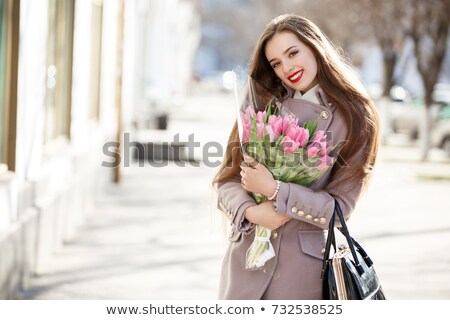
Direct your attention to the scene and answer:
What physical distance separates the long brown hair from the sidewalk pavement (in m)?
0.29

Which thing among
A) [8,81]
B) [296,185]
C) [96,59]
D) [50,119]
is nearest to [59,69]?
[50,119]

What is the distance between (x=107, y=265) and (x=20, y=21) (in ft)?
8.27

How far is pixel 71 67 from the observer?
10.9 meters

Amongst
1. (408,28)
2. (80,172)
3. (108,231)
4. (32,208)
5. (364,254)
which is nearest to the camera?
(364,254)

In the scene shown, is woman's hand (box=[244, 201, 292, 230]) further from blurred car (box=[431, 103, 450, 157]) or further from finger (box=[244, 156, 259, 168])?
blurred car (box=[431, 103, 450, 157])

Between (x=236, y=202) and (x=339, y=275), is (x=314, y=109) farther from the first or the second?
(x=339, y=275)

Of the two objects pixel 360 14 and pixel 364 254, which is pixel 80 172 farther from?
pixel 360 14

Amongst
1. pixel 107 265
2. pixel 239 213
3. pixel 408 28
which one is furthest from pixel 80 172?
pixel 408 28

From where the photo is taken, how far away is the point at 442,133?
23.6 metres

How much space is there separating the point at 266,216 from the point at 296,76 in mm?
587

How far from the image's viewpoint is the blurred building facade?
712 centimetres

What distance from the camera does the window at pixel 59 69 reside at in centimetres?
958

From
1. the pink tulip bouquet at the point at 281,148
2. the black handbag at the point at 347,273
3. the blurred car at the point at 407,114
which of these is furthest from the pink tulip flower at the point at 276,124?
the blurred car at the point at 407,114

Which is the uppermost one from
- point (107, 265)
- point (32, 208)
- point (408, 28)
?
point (408, 28)
